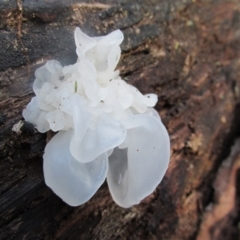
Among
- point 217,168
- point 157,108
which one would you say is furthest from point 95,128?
point 217,168

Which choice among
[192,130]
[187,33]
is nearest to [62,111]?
[192,130]

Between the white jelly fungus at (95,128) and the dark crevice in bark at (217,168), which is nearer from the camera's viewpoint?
the white jelly fungus at (95,128)

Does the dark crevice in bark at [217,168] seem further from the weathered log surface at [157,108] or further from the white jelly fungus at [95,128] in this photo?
the white jelly fungus at [95,128]

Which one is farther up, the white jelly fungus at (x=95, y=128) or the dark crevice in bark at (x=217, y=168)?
the white jelly fungus at (x=95, y=128)

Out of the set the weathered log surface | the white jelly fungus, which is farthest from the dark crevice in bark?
the white jelly fungus

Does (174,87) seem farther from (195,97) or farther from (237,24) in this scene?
(237,24)

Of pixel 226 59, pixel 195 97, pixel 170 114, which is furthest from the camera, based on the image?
pixel 226 59

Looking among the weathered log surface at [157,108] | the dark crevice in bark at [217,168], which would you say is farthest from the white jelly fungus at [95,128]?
the dark crevice in bark at [217,168]
